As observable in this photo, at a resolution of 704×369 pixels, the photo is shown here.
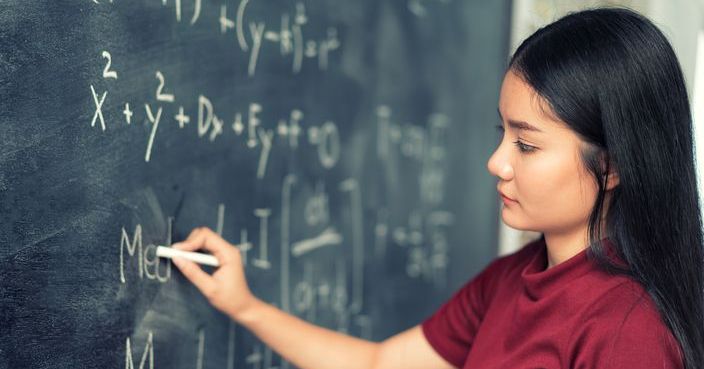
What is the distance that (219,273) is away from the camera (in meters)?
1.29

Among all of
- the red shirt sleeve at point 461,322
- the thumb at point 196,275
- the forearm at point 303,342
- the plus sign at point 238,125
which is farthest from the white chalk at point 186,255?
the red shirt sleeve at point 461,322

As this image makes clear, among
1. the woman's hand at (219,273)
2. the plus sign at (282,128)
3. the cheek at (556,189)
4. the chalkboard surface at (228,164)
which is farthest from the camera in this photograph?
the plus sign at (282,128)

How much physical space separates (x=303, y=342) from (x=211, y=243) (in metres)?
0.22

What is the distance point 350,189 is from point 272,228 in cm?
28

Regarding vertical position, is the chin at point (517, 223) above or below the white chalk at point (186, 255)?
above

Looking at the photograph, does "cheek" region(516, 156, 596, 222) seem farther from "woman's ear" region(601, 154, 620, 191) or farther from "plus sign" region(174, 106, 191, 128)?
"plus sign" region(174, 106, 191, 128)

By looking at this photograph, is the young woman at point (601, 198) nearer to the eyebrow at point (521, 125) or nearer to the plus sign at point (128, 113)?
the eyebrow at point (521, 125)

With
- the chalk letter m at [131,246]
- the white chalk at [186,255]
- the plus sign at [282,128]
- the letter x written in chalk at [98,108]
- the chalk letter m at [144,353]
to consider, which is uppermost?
the letter x written in chalk at [98,108]

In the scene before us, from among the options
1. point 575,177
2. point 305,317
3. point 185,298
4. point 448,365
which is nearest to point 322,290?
point 305,317

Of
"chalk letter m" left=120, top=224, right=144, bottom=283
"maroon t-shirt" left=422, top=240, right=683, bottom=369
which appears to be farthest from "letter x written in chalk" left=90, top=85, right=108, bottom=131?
"maroon t-shirt" left=422, top=240, right=683, bottom=369

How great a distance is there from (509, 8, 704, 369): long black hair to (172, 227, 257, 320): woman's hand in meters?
0.45

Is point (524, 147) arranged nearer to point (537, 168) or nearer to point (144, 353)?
point (537, 168)

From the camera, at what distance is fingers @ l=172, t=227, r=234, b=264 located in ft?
4.20

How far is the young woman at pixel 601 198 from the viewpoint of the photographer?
3.77 feet
